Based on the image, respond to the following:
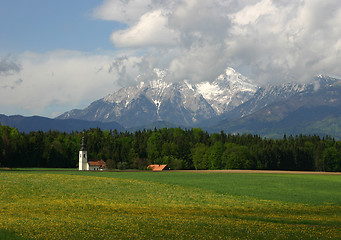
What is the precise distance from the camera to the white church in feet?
563

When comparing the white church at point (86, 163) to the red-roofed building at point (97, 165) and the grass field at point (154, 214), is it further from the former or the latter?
the grass field at point (154, 214)

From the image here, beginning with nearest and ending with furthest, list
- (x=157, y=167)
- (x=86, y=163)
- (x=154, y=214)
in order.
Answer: (x=154, y=214), (x=86, y=163), (x=157, y=167)

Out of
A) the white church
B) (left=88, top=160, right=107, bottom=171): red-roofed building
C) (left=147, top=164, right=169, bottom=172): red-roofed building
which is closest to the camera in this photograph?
the white church

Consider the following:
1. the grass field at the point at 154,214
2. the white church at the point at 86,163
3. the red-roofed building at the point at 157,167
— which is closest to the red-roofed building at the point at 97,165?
the white church at the point at 86,163

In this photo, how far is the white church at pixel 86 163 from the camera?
172 m

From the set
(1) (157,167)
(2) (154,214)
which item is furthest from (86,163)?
(2) (154,214)

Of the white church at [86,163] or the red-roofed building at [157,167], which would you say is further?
the red-roofed building at [157,167]

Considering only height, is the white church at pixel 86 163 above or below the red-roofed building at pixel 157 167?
above

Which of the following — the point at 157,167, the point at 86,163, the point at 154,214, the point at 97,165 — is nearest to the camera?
the point at 154,214

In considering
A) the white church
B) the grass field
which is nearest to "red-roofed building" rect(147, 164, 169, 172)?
the white church

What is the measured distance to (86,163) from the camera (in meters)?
173

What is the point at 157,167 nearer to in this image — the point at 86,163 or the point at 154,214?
the point at 86,163

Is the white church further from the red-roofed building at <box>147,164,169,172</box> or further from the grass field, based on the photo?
the grass field

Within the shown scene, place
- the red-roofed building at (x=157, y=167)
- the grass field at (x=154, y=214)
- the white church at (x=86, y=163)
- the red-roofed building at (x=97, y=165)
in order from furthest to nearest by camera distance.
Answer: the red-roofed building at (x=97, y=165)
the red-roofed building at (x=157, y=167)
the white church at (x=86, y=163)
the grass field at (x=154, y=214)
